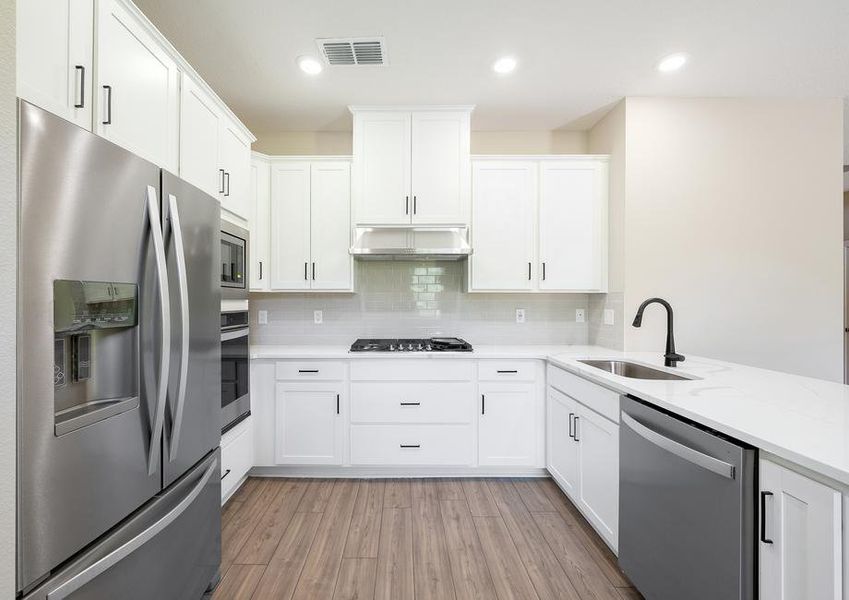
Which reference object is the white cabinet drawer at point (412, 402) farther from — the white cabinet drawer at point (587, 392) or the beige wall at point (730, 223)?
the beige wall at point (730, 223)

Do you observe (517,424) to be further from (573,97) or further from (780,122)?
(780,122)

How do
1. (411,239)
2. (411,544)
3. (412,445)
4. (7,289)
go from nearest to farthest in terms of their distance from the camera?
(7,289) → (411,544) → (412,445) → (411,239)

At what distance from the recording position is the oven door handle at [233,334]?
2.06 metres

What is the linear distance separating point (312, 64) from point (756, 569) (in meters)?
3.08

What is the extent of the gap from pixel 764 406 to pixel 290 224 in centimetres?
295

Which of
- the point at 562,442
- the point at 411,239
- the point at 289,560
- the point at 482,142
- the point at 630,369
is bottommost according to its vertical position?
the point at 289,560

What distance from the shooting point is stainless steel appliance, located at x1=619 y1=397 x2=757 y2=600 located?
105 centimetres

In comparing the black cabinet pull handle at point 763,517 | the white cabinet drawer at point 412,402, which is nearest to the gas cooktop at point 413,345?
the white cabinet drawer at point 412,402

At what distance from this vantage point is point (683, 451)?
1242mm

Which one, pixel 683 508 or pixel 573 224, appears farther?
pixel 573 224

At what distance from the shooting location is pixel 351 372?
262 cm

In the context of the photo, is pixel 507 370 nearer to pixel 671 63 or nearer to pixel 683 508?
pixel 683 508

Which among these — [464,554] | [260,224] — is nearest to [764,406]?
[464,554]

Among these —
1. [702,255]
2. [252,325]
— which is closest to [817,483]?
[702,255]
